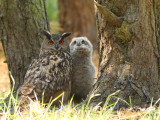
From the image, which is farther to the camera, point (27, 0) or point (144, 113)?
point (27, 0)

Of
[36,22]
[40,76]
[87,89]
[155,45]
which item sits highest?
[36,22]

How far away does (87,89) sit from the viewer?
4516 millimetres

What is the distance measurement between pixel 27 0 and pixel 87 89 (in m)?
1.83

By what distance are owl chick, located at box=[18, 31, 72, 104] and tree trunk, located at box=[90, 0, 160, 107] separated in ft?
2.56

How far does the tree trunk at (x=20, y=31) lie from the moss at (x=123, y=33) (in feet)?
5.98

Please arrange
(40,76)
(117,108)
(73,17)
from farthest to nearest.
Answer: (73,17), (40,76), (117,108)

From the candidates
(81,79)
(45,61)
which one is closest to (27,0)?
(45,61)

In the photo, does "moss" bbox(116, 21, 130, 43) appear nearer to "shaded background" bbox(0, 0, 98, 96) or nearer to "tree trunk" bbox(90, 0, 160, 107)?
"tree trunk" bbox(90, 0, 160, 107)

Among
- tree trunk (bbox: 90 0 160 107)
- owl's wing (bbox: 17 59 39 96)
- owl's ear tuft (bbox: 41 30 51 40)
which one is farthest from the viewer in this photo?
owl's ear tuft (bbox: 41 30 51 40)

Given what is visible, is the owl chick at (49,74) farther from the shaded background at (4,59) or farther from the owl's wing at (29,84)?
the shaded background at (4,59)

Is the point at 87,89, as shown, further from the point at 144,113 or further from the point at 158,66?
the point at 144,113

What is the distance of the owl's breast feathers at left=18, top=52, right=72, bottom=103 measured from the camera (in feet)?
12.9

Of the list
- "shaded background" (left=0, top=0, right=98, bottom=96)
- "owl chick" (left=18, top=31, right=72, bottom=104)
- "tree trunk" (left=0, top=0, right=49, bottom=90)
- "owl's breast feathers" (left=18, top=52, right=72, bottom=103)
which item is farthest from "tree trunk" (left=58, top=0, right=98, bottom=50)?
"owl's breast feathers" (left=18, top=52, right=72, bottom=103)

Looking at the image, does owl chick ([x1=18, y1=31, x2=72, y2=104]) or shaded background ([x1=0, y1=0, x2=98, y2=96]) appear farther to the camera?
shaded background ([x1=0, y1=0, x2=98, y2=96])
